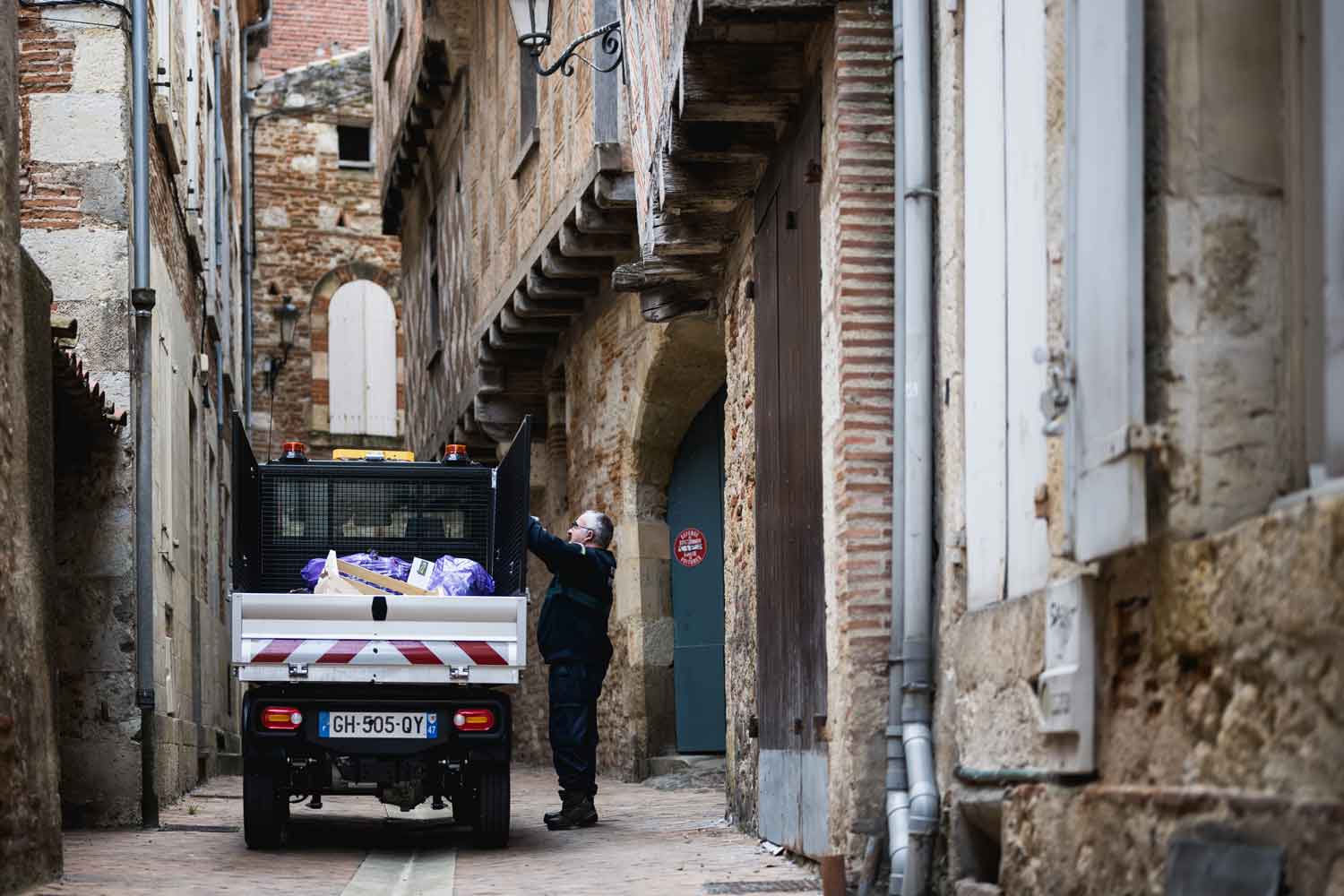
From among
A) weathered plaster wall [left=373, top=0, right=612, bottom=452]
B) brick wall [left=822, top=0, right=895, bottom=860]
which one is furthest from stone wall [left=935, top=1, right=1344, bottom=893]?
weathered plaster wall [left=373, top=0, right=612, bottom=452]

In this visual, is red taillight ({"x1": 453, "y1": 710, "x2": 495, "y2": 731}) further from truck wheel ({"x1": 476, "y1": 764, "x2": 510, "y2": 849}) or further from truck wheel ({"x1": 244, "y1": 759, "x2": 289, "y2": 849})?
truck wheel ({"x1": 244, "y1": 759, "x2": 289, "y2": 849})

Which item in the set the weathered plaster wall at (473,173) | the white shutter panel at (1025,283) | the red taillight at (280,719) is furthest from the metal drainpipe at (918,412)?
the weathered plaster wall at (473,173)

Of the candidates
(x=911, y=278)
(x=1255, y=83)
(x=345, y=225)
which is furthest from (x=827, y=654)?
(x=345, y=225)

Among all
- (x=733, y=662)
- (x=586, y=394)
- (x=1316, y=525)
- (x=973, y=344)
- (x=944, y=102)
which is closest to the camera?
(x=1316, y=525)

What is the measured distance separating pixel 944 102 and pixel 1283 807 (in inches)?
144

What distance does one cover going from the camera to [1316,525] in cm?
377

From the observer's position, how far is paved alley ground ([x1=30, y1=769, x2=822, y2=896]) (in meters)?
7.95

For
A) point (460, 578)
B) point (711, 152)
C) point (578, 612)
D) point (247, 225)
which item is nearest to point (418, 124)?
point (247, 225)

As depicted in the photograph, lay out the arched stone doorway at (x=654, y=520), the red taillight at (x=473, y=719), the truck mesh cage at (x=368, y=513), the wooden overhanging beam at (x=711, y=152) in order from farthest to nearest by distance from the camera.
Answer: the arched stone doorway at (x=654, y=520) < the truck mesh cage at (x=368, y=513) < the red taillight at (x=473, y=719) < the wooden overhanging beam at (x=711, y=152)

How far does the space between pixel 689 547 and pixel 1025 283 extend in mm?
10073

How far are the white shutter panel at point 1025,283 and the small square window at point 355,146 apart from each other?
88.7 feet

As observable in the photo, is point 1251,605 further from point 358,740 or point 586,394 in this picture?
point 586,394

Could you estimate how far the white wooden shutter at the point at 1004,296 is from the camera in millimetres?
5641

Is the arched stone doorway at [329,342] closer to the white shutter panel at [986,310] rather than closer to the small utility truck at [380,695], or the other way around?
the small utility truck at [380,695]
